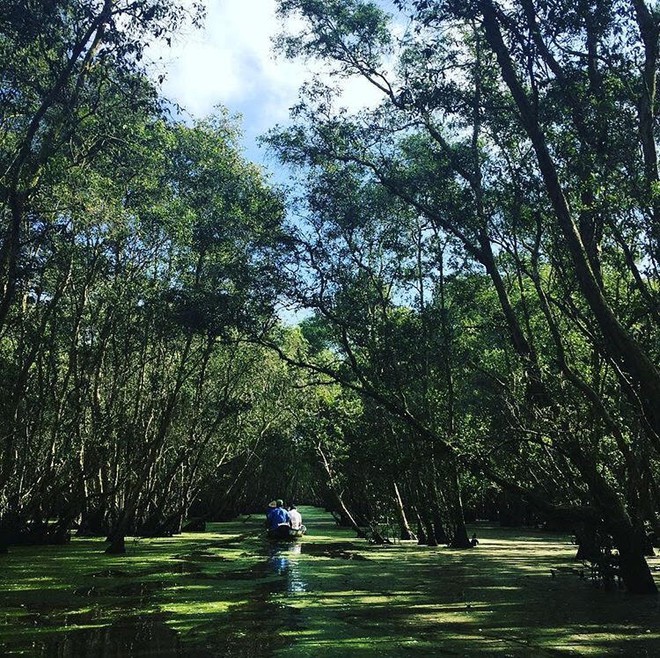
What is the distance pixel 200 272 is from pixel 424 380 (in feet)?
22.6

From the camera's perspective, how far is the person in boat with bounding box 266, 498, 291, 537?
19.9 m

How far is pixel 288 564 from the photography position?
13320 millimetres

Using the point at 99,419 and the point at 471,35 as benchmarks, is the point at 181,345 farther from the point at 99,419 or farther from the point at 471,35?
the point at 471,35

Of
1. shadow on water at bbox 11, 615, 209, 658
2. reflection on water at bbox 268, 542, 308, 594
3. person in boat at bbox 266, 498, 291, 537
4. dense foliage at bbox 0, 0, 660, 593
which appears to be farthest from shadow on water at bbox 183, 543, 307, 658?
person in boat at bbox 266, 498, 291, 537

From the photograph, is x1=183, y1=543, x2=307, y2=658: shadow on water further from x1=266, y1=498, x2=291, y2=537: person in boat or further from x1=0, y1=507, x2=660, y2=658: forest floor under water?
x1=266, y1=498, x2=291, y2=537: person in boat

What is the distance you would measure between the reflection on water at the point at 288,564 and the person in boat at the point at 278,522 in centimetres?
67

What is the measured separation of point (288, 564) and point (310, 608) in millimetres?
5691

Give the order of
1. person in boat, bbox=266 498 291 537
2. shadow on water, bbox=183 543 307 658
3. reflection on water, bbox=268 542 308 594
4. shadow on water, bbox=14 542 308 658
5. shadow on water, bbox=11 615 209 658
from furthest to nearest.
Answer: person in boat, bbox=266 498 291 537, reflection on water, bbox=268 542 308 594, shadow on water, bbox=183 543 307 658, shadow on water, bbox=14 542 308 658, shadow on water, bbox=11 615 209 658

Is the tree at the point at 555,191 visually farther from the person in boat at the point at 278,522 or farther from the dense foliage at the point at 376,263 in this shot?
the person in boat at the point at 278,522

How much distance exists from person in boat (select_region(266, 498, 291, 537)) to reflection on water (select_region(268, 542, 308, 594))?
674 millimetres

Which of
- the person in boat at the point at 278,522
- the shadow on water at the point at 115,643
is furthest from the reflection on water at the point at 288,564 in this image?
the shadow on water at the point at 115,643

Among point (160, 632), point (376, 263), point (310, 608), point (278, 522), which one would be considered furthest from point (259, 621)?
point (278, 522)

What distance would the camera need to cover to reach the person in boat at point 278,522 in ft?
65.2

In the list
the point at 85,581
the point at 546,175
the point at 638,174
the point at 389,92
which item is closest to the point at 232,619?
the point at 85,581
